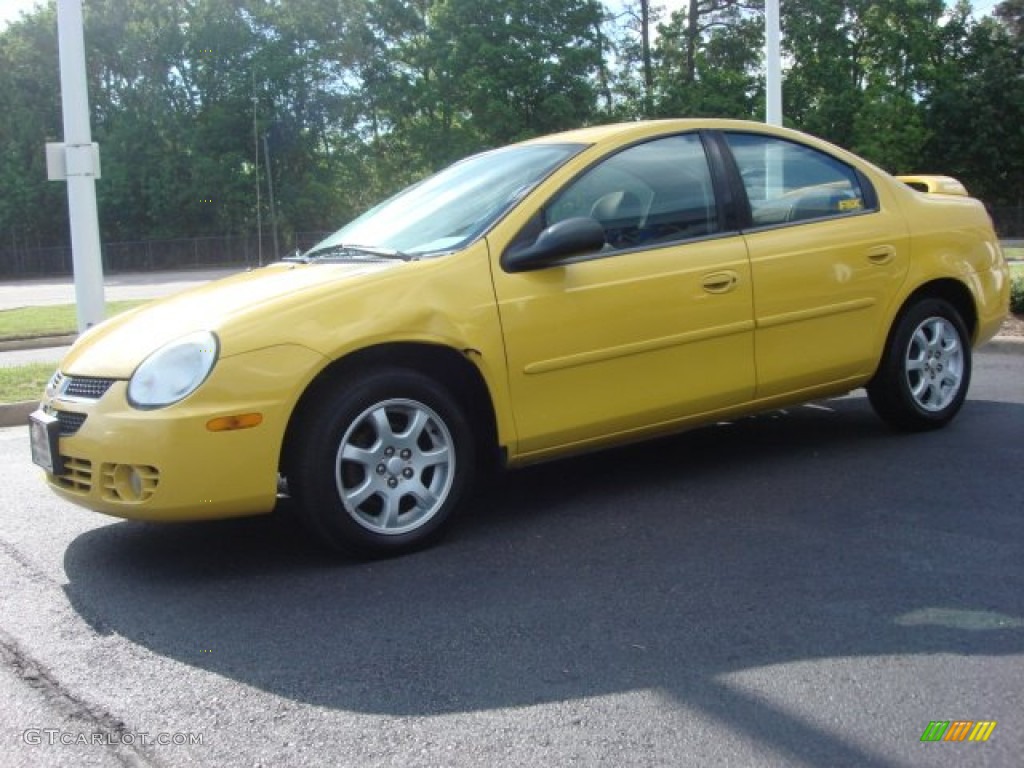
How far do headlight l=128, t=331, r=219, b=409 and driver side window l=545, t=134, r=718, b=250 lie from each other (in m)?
1.54

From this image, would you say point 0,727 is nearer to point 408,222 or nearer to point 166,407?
point 166,407

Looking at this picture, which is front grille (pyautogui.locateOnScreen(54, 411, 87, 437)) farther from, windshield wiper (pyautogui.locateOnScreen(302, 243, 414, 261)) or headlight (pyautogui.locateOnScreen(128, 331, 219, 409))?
windshield wiper (pyautogui.locateOnScreen(302, 243, 414, 261))

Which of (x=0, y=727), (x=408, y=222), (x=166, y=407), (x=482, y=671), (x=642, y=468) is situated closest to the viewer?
(x=0, y=727)

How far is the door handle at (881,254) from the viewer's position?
539 centimetres

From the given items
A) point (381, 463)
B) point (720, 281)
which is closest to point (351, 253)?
point (381, 463)

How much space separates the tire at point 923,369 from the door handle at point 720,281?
1.22m

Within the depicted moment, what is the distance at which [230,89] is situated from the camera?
176 ft

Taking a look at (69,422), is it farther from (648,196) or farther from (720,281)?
(720,281)

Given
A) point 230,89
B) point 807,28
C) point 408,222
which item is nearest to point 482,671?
point 408,222

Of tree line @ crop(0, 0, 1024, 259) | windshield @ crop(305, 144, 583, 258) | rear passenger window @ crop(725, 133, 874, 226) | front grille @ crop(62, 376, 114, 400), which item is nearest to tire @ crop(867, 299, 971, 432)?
rear passenger window @ crop(725, 133, 874, 226)

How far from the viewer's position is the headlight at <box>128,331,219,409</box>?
379 cm

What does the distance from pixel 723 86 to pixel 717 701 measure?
45.4m

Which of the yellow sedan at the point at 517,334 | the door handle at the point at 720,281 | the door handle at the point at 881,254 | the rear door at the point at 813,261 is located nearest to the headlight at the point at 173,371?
the yellow sedan at the point at 517,334

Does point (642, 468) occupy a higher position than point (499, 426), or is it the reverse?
point (499, 426)
